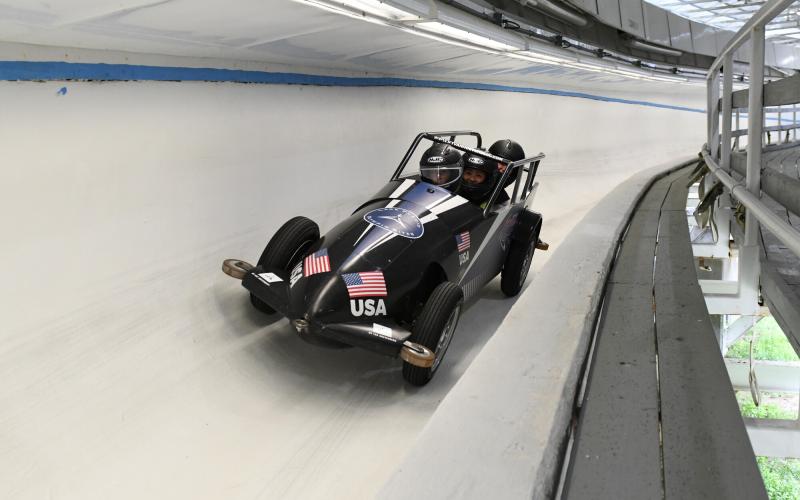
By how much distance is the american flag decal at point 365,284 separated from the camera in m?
2.98

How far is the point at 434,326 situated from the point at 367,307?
34 cm

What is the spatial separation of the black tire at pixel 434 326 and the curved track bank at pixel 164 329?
11cm

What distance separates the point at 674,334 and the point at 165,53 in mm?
2762

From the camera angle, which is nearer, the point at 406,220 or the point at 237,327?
the point at 237,327

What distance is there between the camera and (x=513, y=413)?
158 cm

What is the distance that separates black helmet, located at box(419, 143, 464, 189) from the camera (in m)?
4.12

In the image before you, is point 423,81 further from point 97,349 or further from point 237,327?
point 97,349

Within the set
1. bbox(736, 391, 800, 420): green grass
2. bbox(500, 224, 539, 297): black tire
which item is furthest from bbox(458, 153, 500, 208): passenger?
bbox(736, 391, 800, 420): green grass

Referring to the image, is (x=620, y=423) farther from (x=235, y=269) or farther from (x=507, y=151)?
(x=507, y=151)

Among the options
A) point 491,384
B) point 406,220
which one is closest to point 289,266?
point 406,220

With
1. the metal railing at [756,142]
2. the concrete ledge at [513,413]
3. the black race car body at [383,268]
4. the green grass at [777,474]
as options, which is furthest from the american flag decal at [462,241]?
the green grass at [777,474]

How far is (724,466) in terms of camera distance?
4.51 feet

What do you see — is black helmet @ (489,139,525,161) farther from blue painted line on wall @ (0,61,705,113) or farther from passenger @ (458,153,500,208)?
blue painted line on wall @ (0,61,705,113)

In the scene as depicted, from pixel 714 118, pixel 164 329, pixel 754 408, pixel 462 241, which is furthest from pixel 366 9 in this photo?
pixel 754 408
